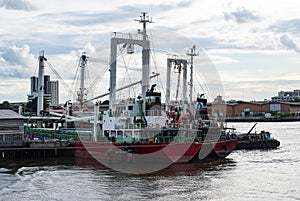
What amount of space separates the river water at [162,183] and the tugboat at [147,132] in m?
1.96

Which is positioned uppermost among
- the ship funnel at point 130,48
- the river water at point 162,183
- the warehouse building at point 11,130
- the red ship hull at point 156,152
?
the ship funnel at point 130,48

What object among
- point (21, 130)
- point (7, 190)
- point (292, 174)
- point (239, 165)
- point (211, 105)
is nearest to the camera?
point (7, 190)

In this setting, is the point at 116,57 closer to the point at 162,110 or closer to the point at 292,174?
the point at 162,110

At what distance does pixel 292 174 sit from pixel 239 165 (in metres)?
7.32

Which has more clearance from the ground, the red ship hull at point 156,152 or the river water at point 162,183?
the red ship hull at point 156,152

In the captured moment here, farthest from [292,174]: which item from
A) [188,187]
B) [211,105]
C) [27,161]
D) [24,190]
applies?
[211,105]

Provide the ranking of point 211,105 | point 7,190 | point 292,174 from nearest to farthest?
point 7,190, point 292,174, point 211,105

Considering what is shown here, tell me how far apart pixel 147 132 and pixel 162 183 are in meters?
12.6

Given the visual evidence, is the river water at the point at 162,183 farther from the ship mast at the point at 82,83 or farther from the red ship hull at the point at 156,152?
the ship mast at the point at 82,83

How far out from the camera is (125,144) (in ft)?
149

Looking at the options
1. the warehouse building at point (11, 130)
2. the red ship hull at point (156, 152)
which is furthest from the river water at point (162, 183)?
the warehouse building at point (11, 130)

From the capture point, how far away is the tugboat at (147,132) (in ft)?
146

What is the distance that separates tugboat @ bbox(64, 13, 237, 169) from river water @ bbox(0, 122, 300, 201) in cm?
196

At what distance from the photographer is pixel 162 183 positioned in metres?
34.2
